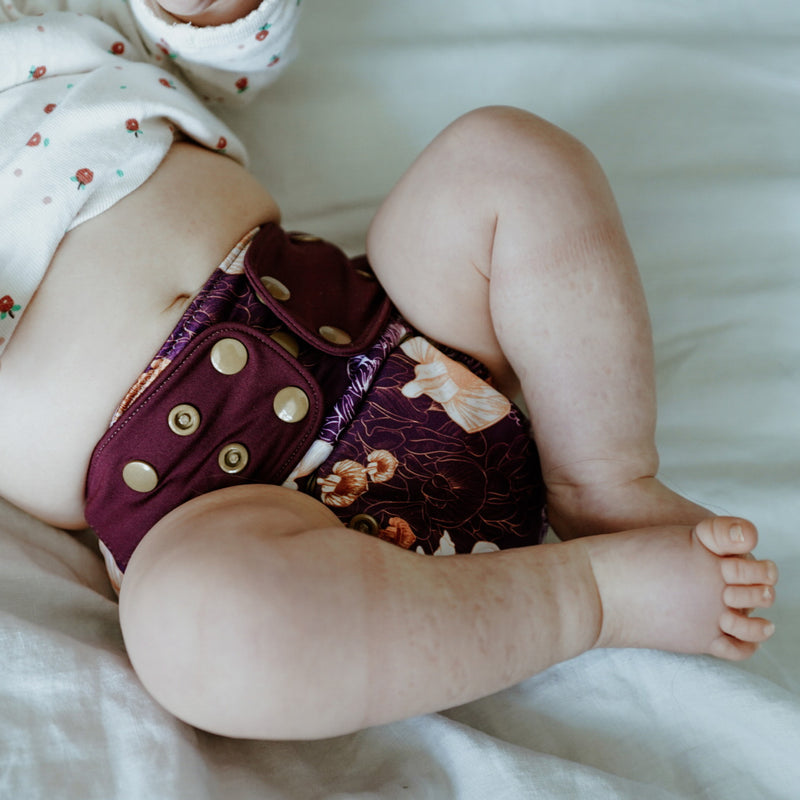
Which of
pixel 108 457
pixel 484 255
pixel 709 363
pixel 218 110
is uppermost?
pixel 218 110

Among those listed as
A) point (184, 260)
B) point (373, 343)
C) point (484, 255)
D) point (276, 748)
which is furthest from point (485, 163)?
point (276, 748)

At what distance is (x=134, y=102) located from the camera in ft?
2.91

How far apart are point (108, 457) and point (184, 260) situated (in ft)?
0.70

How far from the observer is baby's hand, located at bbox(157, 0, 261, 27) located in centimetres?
92

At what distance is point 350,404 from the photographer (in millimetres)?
846

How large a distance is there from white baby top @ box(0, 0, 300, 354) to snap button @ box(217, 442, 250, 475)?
24 centimetres

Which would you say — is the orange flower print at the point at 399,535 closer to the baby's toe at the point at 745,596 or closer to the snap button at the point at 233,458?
the snap button at the point at 233,458

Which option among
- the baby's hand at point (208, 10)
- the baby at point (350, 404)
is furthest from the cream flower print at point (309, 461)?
the baby's hand at point (208, 10)

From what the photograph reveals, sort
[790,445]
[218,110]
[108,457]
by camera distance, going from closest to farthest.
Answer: [108,457], [790,445], [218,110]

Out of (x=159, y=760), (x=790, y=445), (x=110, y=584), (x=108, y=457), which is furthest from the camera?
(x=790, y=445)

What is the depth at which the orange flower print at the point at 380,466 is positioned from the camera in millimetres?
825

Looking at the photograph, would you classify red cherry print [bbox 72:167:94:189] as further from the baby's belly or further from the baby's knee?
the baby's knee

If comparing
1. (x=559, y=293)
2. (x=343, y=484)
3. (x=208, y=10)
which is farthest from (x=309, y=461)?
(x=208, y=10)

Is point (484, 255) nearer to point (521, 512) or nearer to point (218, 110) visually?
point (521, 512)
